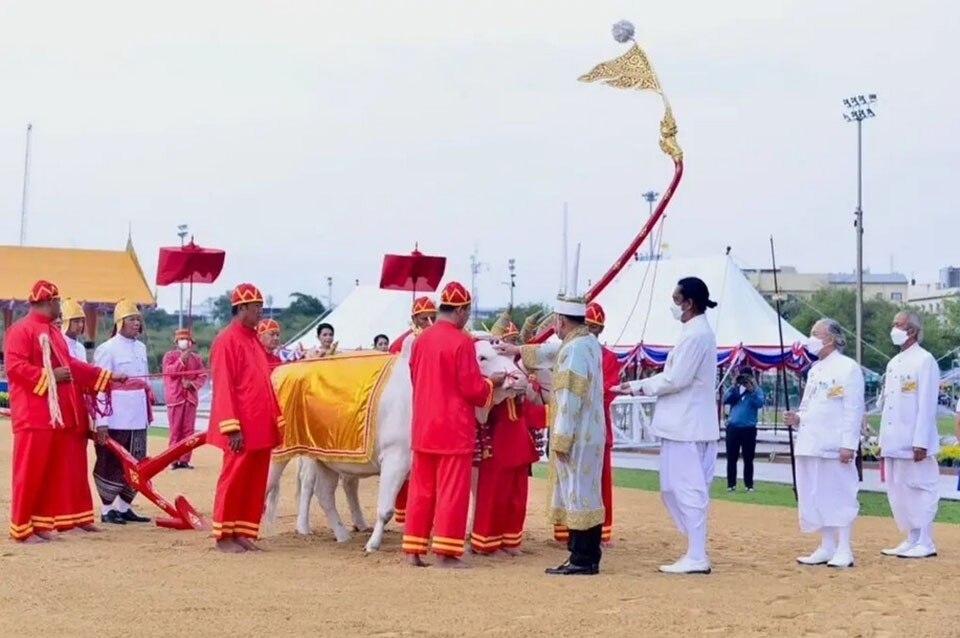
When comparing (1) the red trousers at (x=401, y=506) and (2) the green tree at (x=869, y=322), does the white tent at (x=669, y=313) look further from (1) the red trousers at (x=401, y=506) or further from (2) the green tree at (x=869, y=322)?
(2) the green tree at (x=869, y=322)

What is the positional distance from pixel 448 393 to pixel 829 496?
2.69m

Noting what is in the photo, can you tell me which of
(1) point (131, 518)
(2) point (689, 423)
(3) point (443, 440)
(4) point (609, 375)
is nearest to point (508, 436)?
(3) point (443, 440)

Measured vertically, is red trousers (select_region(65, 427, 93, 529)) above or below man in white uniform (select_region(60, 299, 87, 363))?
below

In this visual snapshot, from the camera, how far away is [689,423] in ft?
25.2

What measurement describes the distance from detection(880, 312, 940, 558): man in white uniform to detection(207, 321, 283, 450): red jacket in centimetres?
446

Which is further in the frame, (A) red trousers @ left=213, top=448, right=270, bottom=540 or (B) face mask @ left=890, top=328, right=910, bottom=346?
(B) face mask @ left=890, top=328, right=910, bottom=346

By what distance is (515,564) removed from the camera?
26.8 feet

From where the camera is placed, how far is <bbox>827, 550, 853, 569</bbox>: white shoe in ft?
26.7

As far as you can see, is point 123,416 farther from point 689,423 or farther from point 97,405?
point 689,423

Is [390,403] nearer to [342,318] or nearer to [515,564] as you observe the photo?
[515,564]

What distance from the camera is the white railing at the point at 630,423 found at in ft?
71.3

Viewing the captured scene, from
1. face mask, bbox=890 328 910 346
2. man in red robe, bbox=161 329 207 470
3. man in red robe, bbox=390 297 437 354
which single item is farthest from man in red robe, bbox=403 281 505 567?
man in red robe, bbox=161 329 207 470

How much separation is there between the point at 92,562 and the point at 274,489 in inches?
69.9

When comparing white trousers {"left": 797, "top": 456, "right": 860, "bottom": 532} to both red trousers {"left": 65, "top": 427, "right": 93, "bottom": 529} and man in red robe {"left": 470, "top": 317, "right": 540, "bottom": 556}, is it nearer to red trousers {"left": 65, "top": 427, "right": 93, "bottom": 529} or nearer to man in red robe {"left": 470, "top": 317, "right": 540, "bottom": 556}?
man in red robe {"left": 470, "top": 317, "right": 540, "bottom": 556}
